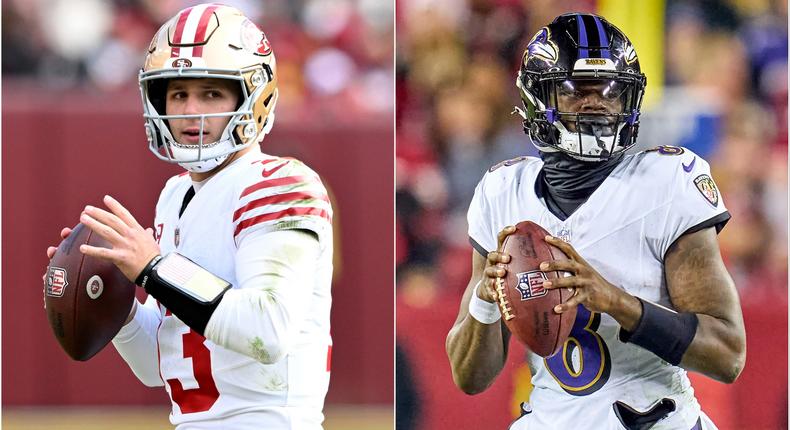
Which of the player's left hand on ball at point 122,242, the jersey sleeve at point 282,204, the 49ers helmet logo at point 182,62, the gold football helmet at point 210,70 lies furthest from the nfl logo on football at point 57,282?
the 49ers helmet logo at point 182,62

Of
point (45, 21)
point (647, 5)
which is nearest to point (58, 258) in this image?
point (647, 5)

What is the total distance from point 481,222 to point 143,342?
0.97 meters

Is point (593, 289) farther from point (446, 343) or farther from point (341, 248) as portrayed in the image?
point (341, 248)

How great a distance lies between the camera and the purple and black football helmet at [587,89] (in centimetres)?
292

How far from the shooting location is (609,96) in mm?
2932

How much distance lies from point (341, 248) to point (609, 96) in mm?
2752

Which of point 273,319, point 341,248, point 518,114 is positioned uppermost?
point 518,114

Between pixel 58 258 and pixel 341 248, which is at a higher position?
pixel 58 258

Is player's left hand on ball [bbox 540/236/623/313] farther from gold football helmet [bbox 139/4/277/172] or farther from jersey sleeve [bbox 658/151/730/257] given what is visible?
gold football helmet [bbox 139/4/277/172]

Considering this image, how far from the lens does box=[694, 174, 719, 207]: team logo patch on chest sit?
2.93 metres

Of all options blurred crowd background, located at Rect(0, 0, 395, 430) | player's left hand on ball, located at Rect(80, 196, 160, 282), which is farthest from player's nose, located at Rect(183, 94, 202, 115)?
blurred crowd background, located at Rect(0, 0, 395, 430)

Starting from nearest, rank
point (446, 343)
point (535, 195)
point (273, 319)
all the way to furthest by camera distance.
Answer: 1. point (273, 319)
2. point (535, 195)
3. point (446, 343)

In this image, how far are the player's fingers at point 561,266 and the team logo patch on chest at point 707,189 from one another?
1.38ft

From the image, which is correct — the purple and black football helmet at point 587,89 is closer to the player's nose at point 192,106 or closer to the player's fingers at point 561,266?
the player's fingers at point 561,266
